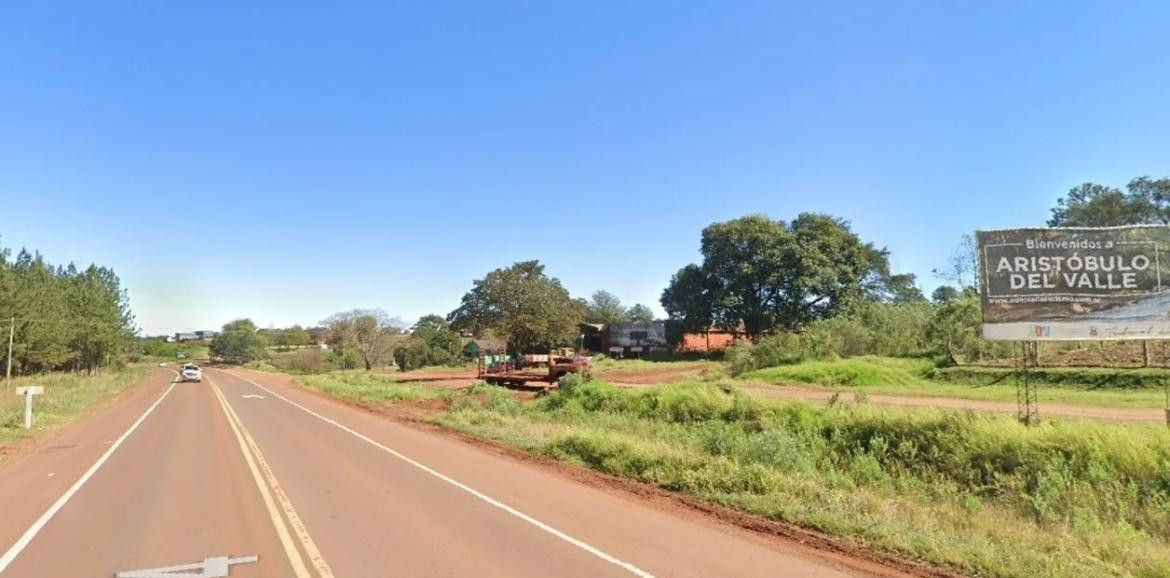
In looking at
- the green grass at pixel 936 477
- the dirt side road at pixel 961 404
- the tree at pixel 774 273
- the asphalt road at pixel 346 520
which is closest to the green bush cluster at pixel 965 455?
the green grass at pixel 936 477

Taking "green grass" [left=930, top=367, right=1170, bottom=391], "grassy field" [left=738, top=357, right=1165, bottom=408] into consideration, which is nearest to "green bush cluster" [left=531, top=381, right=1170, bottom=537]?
"grassy field" [left=738, top=357, right=1165, bottom=408]

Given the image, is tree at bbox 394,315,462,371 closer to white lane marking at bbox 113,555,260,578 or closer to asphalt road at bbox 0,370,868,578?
asphalt road at bbox 0,370,868,578

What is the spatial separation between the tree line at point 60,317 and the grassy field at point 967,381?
57690mm

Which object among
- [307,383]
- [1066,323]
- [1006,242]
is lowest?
[307,383]

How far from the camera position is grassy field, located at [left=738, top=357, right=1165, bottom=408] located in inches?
969

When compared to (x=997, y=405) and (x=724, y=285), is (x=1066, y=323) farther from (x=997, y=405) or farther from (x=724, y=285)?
(x=724, y=285)

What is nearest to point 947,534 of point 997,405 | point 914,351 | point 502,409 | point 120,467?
Answer: point 120,467

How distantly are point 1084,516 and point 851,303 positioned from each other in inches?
2473

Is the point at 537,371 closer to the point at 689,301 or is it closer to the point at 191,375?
the point at 689,301

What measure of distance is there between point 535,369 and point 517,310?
6.71 m

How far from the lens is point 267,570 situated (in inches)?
277

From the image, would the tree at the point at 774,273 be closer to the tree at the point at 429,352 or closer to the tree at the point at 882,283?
the tree at the point at 882,283

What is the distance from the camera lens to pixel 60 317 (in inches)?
2564

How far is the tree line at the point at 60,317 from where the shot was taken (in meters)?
55.5
